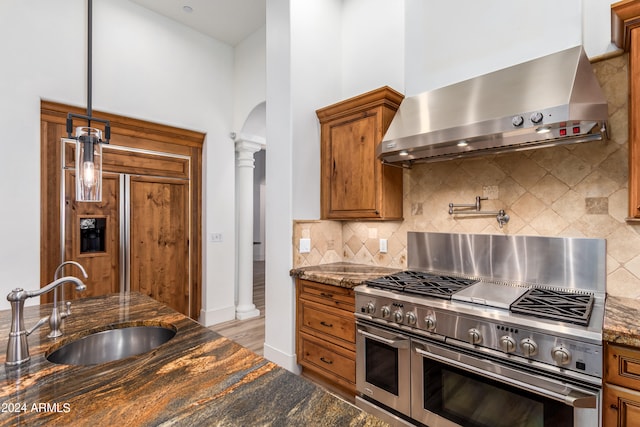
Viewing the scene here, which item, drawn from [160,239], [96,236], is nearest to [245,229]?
[160,239]

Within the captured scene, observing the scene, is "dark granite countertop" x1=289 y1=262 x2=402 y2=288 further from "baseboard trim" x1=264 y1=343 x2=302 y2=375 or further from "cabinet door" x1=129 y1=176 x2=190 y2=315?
"cabinet door" x1=129 y1=176 x2=190 y2=315

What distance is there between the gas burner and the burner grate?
35cm

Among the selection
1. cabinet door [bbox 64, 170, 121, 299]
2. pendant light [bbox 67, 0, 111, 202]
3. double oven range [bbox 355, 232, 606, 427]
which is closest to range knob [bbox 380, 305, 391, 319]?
double oven range [bbox 355, 232, 606, 427]

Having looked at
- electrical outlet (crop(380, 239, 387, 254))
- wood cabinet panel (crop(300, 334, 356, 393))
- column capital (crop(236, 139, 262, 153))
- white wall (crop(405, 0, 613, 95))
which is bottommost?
wood cabinet panel (crop(300, 334, 356, 393))

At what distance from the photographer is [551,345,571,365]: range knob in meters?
1.32

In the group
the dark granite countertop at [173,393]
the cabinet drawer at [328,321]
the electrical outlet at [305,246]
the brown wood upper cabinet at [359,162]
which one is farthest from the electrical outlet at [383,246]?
the dark granite countertop at [173,393]

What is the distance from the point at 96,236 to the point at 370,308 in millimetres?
2964

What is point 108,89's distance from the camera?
321 cm

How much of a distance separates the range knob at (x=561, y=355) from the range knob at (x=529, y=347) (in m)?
0.07

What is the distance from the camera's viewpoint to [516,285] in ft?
6.64

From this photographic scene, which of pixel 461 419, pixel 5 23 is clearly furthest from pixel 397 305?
pixel 5 23

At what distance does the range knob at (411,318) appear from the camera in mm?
1797

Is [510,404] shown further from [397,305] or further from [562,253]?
[562,253]

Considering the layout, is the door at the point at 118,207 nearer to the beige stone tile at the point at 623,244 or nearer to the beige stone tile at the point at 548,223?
the beige stone tile at the point at 548,223
